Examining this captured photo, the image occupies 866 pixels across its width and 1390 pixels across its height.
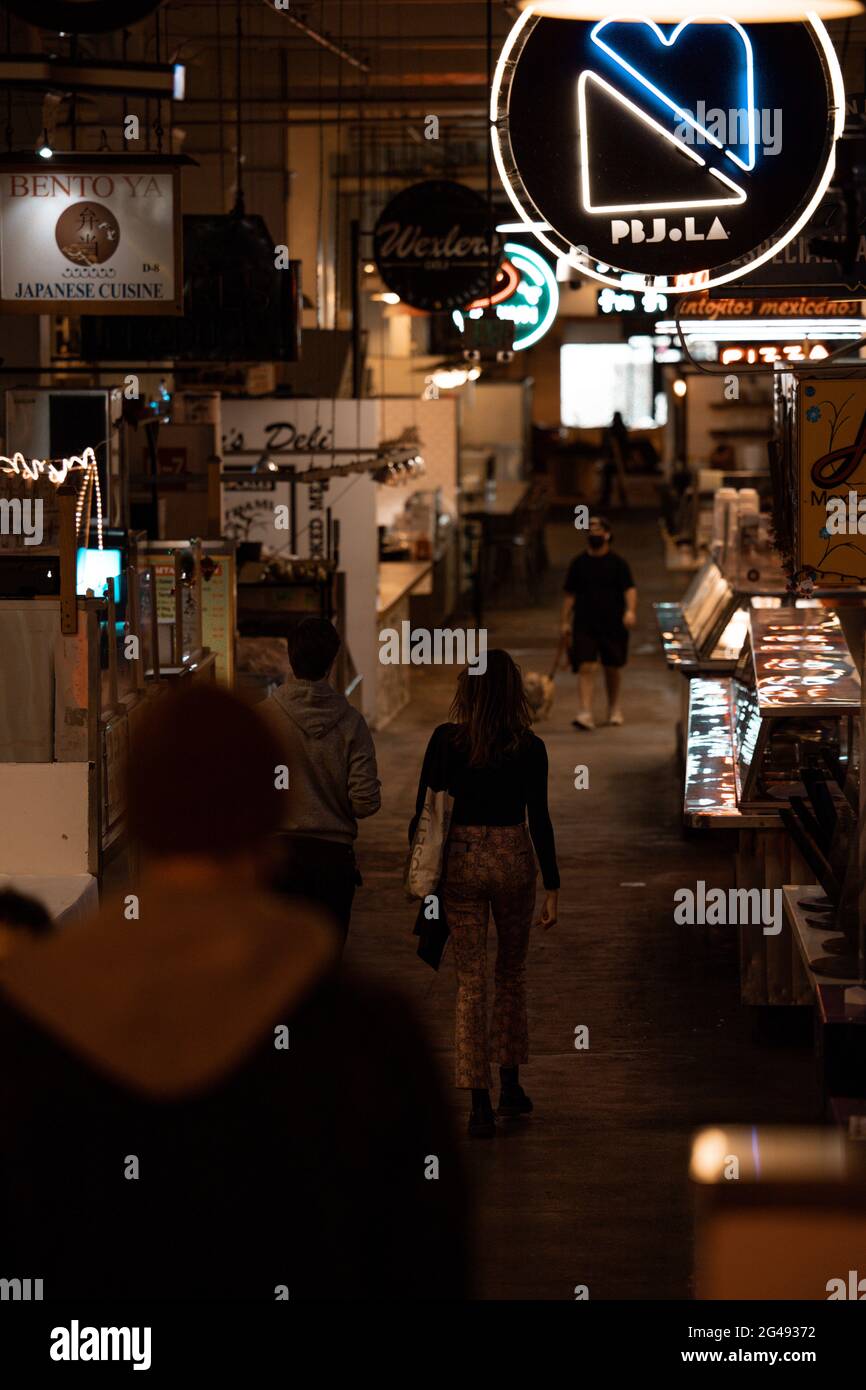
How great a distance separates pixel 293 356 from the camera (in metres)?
12.7

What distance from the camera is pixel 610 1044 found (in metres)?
7.89

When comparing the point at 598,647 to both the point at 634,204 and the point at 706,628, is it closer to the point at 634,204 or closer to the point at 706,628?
the point at 706,628

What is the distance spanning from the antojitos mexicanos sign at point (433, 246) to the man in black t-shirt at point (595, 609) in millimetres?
2840

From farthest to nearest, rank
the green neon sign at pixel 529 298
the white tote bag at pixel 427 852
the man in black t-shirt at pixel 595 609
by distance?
the man in black t-shirt at pixel 595 609
the green neon sign at pixel 529 298
the white tote bag at pixel 427 852

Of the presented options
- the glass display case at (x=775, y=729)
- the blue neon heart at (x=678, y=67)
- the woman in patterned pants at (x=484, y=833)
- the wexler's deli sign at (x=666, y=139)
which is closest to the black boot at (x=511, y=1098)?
the woman in patterned pants at (x=484, y=833)

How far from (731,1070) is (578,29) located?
395 cm

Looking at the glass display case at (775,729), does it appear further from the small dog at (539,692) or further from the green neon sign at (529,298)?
the small dog at (539,692)

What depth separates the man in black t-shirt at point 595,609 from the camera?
15609 millimetres

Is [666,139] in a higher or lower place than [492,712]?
higher

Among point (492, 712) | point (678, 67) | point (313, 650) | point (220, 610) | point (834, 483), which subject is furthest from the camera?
point (220, 610)

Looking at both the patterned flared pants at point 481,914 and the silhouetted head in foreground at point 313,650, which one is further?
the silhouetted head in foreground at point 313,650

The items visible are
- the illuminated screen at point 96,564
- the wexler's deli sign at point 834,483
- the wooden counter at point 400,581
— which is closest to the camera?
the wexler's deli sign at point 834,483

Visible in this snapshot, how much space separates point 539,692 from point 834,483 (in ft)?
33.3

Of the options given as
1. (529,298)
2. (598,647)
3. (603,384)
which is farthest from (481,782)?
(603,384)
